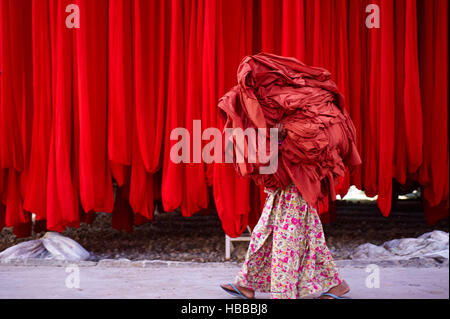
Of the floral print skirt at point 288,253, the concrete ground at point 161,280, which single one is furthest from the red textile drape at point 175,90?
the floral print skirt at point 288,253

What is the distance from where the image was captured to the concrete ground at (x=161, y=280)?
2.60 metres

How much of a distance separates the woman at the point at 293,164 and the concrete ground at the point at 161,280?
1.07ft

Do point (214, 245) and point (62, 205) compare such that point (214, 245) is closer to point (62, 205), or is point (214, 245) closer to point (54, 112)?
point (62, 205)

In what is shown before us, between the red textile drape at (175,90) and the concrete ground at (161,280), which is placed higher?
the red textile drape at (175,90)

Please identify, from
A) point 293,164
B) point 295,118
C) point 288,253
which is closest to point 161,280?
point 288,253

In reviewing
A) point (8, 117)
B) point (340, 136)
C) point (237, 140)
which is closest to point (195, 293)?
point (237, 140)

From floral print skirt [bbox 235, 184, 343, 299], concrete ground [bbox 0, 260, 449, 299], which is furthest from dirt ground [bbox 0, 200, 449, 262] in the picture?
floral print skirt [bbox 235, 184, 343, 299]

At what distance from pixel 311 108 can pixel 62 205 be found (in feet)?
6.21

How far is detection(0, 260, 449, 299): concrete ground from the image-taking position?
8.54 ft

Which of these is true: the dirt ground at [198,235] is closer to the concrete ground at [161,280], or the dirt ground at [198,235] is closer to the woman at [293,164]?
the concrete ground at [161,280]

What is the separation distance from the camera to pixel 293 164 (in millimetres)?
2234

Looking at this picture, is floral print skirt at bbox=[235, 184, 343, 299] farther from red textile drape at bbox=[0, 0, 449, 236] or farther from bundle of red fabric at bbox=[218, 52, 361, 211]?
red textile drape at bbox=[0, 0, 449, 236]

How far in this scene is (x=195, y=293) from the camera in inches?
103

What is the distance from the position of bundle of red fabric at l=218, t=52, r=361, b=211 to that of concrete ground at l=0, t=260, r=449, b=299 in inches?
27.5
